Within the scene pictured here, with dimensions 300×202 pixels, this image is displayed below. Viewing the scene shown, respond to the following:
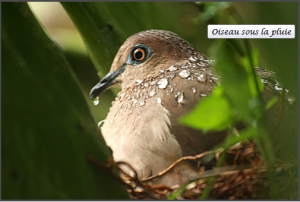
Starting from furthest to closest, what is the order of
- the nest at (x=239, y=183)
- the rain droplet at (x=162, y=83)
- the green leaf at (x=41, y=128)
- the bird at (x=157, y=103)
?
the rain droplet at (x=162, y=83) < the bird at (x=157, y=103) < the nest at (x=239, y=183) < the green leaf at (x=41, y=128)

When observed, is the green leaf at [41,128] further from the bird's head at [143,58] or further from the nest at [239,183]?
the bird's head at [143,58]

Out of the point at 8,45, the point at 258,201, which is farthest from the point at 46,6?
the point at 258,201

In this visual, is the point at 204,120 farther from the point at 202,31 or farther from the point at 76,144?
the point at 202,31

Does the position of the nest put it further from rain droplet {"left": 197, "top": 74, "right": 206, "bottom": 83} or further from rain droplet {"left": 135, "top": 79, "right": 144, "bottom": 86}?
rain droplet {"left": 135, "top": 79, "right": 144, "bottom": 86}

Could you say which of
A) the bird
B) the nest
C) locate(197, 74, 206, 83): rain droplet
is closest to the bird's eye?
the bird

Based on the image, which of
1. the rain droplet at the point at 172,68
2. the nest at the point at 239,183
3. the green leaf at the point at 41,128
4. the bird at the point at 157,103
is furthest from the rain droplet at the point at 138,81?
the green leaf at the point at 41,128
